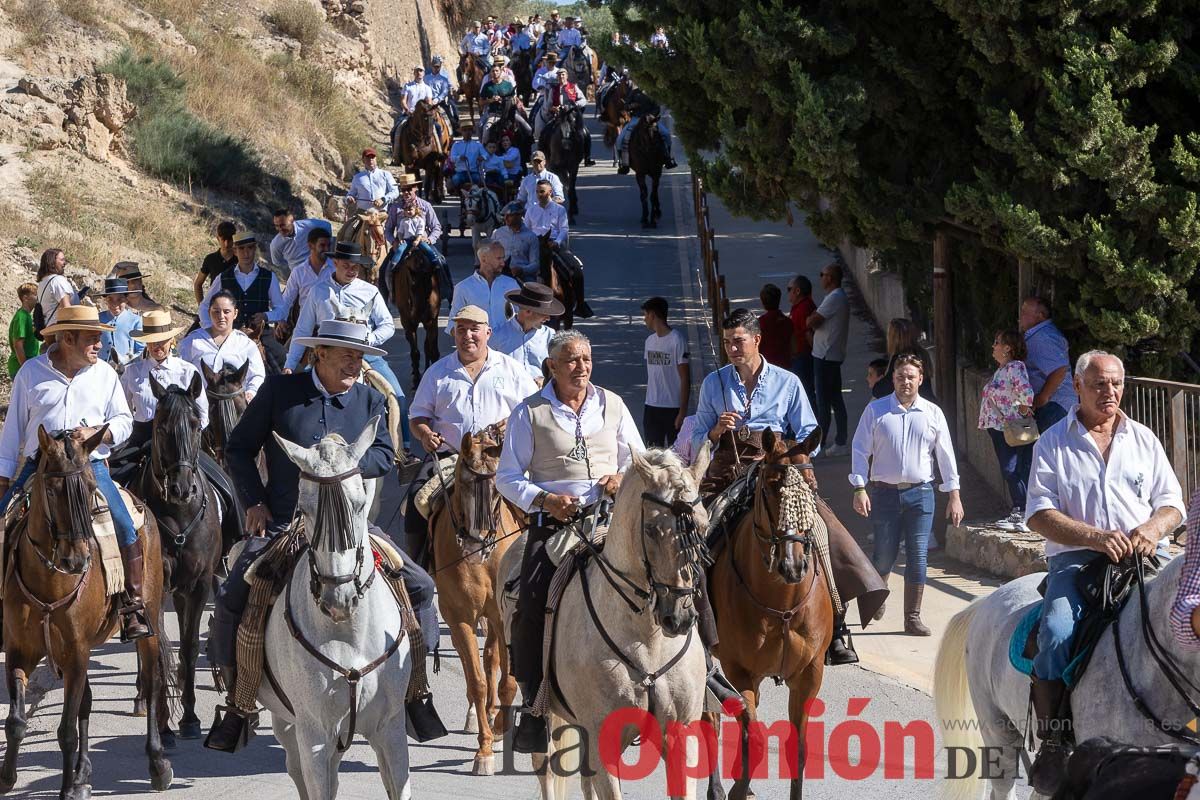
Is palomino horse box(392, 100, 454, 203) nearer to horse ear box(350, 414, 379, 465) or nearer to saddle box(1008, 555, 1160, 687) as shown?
horse ear box(350, 414, 379, 465)

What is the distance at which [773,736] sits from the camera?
10055 millimetres

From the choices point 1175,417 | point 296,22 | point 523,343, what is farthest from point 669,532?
point 296,22

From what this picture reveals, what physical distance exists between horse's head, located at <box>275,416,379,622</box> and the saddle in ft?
10.8

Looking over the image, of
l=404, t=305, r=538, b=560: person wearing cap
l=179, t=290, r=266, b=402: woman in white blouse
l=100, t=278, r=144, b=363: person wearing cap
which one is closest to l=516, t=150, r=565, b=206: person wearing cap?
l=100, t=278, r=144, b=363: person wearing cap

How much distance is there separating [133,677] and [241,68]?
25.0m

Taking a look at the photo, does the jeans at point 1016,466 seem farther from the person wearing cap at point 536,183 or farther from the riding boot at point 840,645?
the person wearing cap at point 536,183

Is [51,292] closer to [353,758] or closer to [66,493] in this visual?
[66,493]

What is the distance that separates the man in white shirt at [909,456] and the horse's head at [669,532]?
5112 millimetres

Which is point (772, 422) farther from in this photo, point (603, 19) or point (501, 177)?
point (603, 19)

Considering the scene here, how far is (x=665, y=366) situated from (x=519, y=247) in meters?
6.26

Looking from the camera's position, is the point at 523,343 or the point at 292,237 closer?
the point at 523,343

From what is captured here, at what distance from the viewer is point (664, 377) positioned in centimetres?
1506

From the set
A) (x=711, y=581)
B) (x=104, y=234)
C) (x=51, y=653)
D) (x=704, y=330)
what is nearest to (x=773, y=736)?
(x=711, y=581)

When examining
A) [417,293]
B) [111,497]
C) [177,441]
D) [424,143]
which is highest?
[424,143]
